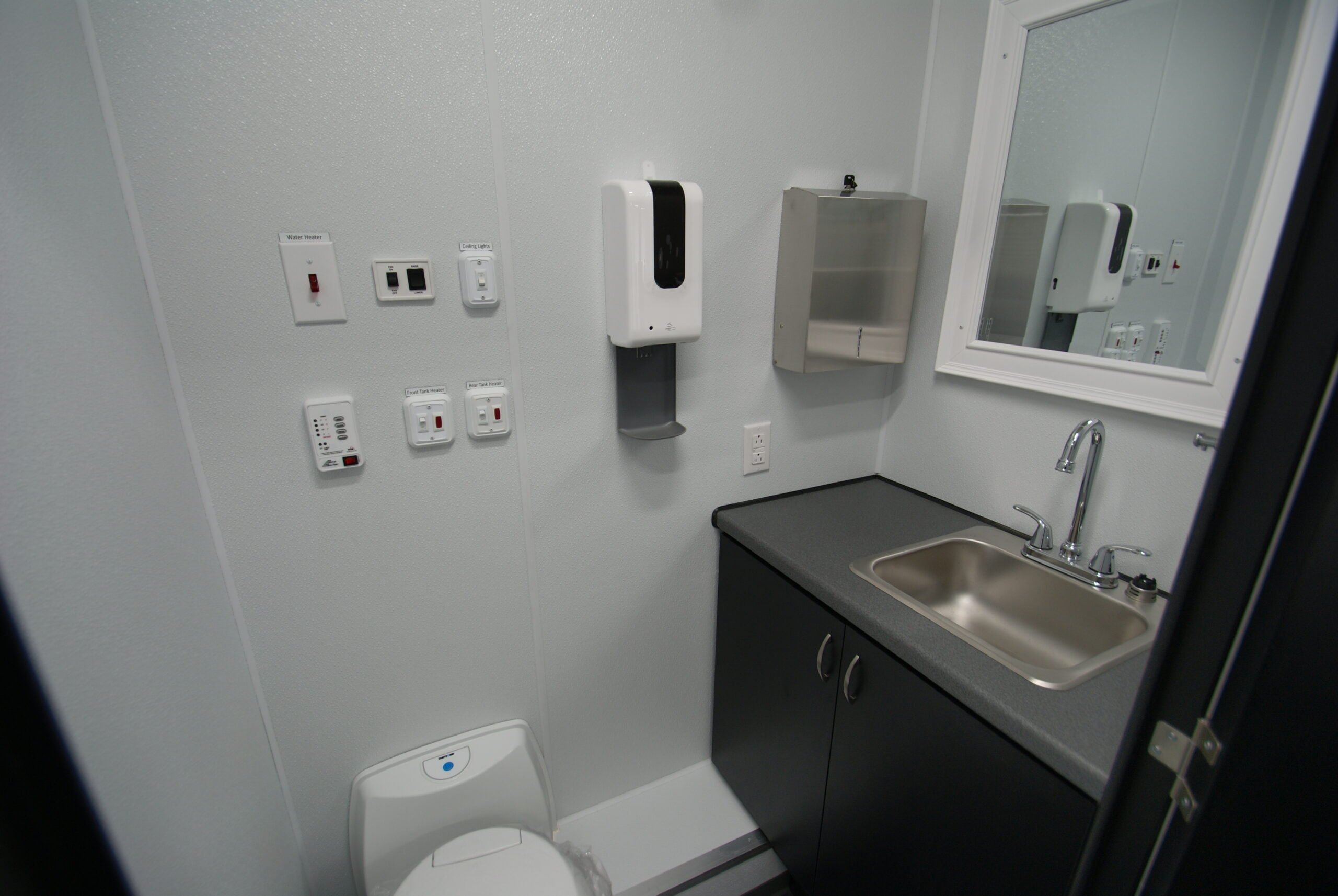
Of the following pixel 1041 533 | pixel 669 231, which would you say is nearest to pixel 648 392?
pixel 669 231

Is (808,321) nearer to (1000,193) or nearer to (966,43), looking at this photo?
(1000,193)

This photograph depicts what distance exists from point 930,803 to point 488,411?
1048 mm

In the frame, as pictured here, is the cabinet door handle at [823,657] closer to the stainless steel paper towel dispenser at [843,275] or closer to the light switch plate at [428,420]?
the stainless steel paper towel dispenser at [843,275]

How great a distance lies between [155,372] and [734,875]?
1.62 metres

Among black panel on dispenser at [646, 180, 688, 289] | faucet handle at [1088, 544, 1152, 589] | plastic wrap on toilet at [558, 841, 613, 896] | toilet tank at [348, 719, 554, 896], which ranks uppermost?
black panel on dispenser at [646, 180, 688, 289]

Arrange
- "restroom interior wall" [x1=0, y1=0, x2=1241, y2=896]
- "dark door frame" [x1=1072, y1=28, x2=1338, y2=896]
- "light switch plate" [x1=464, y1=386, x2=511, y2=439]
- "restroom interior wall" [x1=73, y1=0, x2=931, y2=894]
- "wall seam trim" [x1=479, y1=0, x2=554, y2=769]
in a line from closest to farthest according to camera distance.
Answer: "dark door frame" [x1=1072, y1=28, x2=1338, y2=896] → "restroom interior wall" [x1=0, y1=0, x2=1241, y2=896] → "restroom interior wall" [x1=73, y1=0, x2=931, y2=894] → "wall seam trim" [x1=479, y1=0, x2=554, y2=769] → "light switch plate" [x1=464, y1=386, x2=511, y2=439]

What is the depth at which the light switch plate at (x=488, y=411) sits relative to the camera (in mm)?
1089

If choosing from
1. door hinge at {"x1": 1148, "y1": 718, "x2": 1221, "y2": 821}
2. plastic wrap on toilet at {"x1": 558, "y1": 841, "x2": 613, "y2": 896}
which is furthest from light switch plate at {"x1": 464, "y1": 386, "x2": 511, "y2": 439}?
door hinge at {"x1": 1148, "y1": 718, "x2": 1221, "y2": 821}

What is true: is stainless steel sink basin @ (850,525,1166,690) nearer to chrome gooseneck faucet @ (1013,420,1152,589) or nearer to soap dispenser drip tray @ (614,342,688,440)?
chrome gooseneck faucet @ (1013,420,1152,589)

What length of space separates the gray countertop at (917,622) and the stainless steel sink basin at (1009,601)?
0.12ft

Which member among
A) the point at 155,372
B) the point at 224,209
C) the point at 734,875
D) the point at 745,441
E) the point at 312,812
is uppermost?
the point at 224,209

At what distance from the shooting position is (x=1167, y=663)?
0.53m

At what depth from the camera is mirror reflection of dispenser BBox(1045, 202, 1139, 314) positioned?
3.72 ft

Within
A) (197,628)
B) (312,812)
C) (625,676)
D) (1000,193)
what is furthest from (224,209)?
(1000,193)
